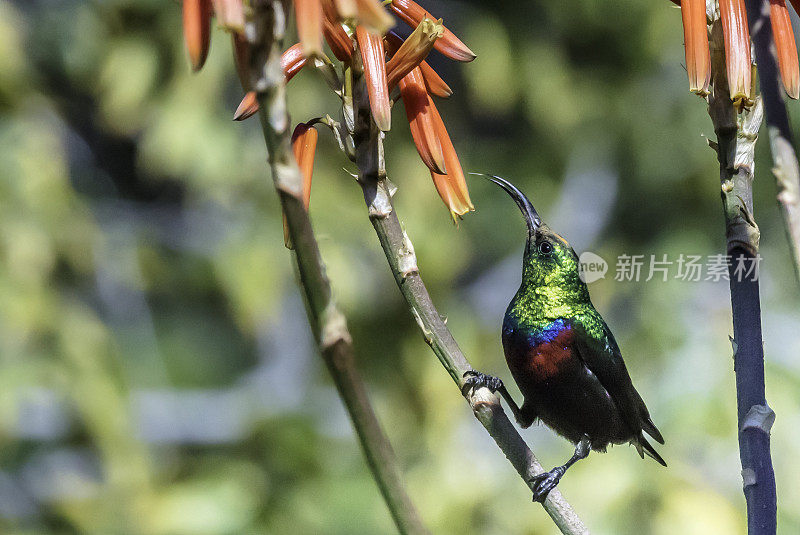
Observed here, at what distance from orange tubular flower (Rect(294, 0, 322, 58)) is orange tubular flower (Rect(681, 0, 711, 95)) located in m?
0.30

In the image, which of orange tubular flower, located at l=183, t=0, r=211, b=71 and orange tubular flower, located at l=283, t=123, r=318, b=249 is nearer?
orange tubular flower, located at l=183, t=0, r=211, b=71

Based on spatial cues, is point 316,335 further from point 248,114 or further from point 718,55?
point 718,55

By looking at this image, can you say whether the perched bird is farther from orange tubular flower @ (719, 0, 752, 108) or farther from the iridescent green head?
orange tubular flower @ (719, 0, 752, 108)

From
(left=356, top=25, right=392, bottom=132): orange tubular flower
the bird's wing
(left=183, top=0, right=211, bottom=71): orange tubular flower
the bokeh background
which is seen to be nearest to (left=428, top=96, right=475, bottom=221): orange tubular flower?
(left=356, top=25, right=392, bottom=132): orange tubular flower

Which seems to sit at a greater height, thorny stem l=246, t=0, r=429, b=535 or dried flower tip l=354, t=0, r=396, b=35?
dried flower tip l=354, t=0, r=396, b=35

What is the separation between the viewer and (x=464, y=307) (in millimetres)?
4008

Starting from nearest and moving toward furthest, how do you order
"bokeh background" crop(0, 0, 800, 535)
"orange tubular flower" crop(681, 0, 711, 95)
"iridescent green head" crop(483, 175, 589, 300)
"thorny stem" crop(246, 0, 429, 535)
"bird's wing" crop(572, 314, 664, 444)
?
"thorny stem" crop(246, 0, 429, 535), "orange tubular flower" crop(681, 0, 711, 95), "iridescent green head" crop(483, 175, 589, 300), "bird's wing" crop(572, 314, 664, 444), "bokeh background" crop(0, 0, 800, 535)

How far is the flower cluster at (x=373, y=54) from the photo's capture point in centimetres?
38

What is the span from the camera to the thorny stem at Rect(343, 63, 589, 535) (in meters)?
0.51

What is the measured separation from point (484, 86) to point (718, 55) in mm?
3534

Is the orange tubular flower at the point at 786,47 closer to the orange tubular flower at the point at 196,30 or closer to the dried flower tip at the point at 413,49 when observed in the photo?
the dried flower tip at the point at 413,49

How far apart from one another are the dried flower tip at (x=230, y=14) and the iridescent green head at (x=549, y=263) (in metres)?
0.46

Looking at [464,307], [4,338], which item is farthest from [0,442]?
[464,307]

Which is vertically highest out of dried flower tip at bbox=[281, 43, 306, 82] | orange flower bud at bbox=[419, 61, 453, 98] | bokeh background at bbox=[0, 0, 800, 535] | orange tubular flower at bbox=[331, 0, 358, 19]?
bokeh background at bbox=[0, 0, 800, 535]
